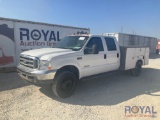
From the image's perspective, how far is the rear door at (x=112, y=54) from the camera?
21.4ft

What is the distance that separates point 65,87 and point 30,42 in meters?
5.72

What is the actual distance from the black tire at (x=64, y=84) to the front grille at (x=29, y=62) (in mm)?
773

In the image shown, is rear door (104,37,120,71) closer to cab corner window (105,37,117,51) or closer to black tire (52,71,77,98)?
cab corner window (105,37,117,51)

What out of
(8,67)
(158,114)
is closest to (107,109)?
(158,114)

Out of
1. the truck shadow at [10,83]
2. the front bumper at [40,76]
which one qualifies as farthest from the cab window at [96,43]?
the truck shadow at [10,83]

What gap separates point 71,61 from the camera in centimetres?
511

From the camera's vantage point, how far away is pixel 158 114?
14.0 feet

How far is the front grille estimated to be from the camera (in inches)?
187

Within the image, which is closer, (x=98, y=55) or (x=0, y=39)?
(x=98, y=55)

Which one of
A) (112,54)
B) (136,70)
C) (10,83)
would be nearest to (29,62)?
(10,83)

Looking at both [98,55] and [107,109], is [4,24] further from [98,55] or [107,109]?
[107,109]

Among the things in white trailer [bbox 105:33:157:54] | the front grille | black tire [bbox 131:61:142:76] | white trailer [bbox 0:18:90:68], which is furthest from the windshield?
white trailer [bbox 105:33:157:54]

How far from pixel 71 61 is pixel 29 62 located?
134 cm

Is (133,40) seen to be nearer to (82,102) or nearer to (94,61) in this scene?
(94,61)
